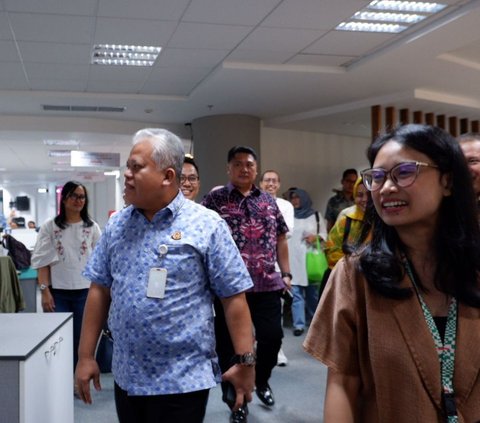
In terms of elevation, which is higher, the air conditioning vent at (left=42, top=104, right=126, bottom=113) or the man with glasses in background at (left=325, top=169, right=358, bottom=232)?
the air conditioning vent at (left=42, top=104, right=126, bottom=113)

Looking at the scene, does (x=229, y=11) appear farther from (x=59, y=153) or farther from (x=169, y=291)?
(x=59, y=153)

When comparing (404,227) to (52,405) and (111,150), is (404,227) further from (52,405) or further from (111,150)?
(111,150)

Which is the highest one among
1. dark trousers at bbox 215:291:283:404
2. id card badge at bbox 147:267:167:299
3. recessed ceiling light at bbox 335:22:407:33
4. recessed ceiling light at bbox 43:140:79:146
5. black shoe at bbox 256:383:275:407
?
recessed ceiling light at bbox 335:22:407:33

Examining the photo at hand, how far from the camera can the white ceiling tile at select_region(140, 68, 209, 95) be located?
5.62 metres

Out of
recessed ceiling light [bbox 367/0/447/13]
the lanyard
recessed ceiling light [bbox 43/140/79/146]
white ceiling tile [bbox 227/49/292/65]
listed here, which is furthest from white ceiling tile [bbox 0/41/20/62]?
recessed ceiling light [bbox 43/140/79/146]

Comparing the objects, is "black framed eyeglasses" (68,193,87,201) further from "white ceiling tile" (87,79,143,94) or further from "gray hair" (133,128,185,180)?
"white ceiling tile" (87,79,143,94)

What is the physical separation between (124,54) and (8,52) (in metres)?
1.05

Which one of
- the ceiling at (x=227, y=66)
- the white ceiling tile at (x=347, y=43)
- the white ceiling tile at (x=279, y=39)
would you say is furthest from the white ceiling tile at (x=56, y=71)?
the white ceiling tile at (x=347, y=43)

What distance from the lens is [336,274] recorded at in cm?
116

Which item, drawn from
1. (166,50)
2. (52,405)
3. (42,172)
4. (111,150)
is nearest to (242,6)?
(166,50)

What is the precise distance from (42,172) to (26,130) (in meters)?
9.32

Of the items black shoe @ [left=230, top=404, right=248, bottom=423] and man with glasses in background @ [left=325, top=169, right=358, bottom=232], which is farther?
man with glasses in background @ [left=325, top=169, right=358, bottom=232]

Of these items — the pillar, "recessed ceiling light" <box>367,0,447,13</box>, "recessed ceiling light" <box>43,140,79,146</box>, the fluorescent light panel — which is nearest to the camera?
"recessed ceiling light" <box>367,0,447,13</box>

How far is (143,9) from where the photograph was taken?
3.85 metres
